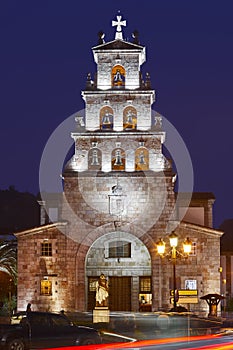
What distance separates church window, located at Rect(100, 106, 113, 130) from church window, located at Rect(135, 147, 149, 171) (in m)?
2.38

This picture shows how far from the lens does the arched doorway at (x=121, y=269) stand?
49.8 metres

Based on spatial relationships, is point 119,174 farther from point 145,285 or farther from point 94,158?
point 145,285

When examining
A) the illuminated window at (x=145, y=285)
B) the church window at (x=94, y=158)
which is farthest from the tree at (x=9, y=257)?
the illuminated window at (x=145, y=285)

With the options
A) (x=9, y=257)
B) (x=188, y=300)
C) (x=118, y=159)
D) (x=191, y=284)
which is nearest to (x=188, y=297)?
(x=188, y=300)

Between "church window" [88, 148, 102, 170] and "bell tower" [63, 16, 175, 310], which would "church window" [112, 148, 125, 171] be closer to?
"bell tower" [63, 16, 175, 310]

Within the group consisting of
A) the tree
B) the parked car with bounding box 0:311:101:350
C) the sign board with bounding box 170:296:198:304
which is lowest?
the parked car with bounding box 0:311:101:350

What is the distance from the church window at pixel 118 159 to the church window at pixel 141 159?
2.90 ft

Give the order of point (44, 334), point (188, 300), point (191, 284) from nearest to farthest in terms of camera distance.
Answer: point (44, 334)
point (188, 300)
point (191, 284)

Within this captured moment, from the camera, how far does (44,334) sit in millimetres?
26344

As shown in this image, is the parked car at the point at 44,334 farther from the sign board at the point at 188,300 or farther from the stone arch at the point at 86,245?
the stone arch at the point at 86,245

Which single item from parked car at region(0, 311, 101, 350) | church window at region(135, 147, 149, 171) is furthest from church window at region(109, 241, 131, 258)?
parked car at region(0, 311, 101, 350)

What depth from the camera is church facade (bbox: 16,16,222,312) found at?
4894cm

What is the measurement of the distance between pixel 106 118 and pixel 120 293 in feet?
36.5

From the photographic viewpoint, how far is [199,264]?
161 feet
